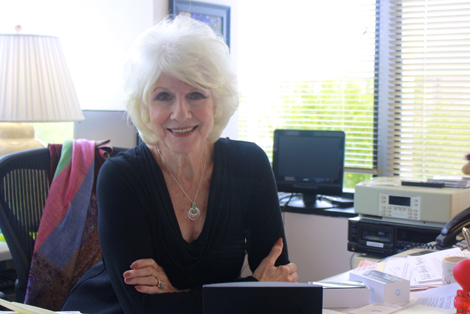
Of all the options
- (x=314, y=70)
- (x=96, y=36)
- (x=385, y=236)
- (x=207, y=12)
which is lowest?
(x=385, y=236)

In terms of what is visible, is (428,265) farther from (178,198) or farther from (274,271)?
(178,198)

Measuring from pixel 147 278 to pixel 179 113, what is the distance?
0.46 metres

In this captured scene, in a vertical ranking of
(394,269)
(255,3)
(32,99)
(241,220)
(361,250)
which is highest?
(255,3)

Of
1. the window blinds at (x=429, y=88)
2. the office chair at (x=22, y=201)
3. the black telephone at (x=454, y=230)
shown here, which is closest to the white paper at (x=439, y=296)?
the black telephone at (x=454, y=230)

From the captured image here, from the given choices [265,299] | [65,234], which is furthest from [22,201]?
[265,299]

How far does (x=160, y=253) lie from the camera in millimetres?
1265

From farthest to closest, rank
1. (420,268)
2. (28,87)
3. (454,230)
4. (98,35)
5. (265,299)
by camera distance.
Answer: (98,35) → (28,87) → (454,230) → (420,268) → (265,299)

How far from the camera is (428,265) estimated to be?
1328 mm

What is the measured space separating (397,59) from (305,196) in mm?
1050

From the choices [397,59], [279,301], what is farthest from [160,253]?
[397,59]

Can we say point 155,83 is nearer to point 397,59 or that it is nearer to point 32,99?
point 32,99

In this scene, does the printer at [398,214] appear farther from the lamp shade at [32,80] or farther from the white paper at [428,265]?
the lamp shade at [32,80]

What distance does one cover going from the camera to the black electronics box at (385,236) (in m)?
1.97

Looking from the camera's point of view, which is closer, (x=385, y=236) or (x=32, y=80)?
(x=32, y=80)
